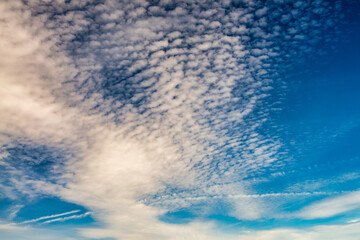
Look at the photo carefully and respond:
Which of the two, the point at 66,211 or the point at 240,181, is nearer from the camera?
the point at 240,181

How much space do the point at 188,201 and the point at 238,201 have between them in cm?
517

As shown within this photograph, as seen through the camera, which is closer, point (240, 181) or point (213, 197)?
point (240, 181)

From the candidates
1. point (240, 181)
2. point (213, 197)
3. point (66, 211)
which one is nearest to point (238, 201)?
point (213, 197)

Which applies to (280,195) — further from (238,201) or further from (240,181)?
(240,181)

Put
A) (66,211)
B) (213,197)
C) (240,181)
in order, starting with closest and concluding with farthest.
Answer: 1. (240,181)
2. (213,197)
3. (66,211)

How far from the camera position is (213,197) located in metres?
21.7

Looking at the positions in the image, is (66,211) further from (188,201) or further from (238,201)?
(238,201)

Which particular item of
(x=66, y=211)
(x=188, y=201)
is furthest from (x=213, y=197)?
→ (x=66, y=211)

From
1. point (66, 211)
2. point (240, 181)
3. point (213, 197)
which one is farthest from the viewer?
point (66, 211)

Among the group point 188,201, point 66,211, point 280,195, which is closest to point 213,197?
point 188,201

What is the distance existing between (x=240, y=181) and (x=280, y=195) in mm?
6024

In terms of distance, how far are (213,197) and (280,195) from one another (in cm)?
685

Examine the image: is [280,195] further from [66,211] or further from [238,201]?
[66,211]

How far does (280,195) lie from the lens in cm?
2239
